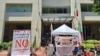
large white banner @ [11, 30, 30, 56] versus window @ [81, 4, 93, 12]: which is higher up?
window @ [81, 4, 93, 12]

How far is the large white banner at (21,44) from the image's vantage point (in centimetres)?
1544

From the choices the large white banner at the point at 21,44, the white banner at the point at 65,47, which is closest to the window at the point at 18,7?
the white banner at the point at 65,47

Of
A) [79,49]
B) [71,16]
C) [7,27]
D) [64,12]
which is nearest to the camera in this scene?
[79,49]

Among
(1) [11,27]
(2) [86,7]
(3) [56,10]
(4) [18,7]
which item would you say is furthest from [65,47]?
(1) [11,27]

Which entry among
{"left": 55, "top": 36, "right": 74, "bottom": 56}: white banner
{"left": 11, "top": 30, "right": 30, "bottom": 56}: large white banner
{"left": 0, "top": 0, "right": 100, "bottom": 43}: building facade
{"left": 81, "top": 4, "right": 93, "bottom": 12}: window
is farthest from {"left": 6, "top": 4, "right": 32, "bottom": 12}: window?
{"left": 11, "top": 30, "right": 30, "bottom": 56}: large white banner

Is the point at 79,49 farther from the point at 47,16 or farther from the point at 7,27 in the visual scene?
the point at 7,27

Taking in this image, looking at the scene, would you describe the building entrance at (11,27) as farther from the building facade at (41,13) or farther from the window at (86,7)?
the window at (86,7)

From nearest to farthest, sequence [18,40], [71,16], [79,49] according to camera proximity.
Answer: [18,40] → [79,49] → [71,16]

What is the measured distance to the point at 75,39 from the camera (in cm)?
1753

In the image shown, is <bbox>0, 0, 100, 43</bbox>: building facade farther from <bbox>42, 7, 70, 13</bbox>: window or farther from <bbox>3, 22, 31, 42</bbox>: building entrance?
<bbox>3, 22, 31, 42</bbox>: building entrance

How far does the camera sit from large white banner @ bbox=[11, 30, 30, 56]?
15.4 meters

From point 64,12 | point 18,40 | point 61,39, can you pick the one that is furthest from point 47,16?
point 18,40

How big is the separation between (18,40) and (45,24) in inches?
796

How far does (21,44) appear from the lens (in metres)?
15.5
